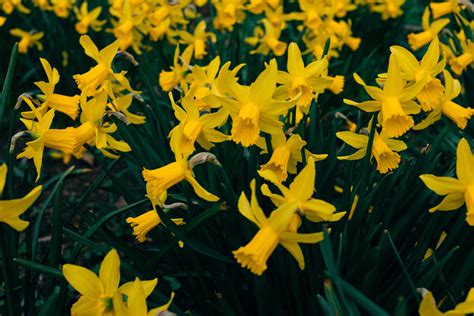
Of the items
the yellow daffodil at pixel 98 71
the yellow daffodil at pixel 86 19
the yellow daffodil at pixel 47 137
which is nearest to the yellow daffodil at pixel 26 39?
the yellow daffodil at pixel 86 19

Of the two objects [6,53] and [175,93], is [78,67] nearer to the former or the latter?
[6,53]

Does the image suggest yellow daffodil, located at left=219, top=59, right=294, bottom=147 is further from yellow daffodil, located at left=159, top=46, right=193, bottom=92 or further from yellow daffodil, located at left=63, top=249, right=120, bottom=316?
yellow daffodil, located at left=159, top=46, right=193, bottom=92

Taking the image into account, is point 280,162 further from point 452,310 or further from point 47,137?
point 47,137

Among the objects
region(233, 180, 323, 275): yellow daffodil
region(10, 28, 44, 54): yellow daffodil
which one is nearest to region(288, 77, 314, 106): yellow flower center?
region(233, 180, 323, 275): yellow daffodil

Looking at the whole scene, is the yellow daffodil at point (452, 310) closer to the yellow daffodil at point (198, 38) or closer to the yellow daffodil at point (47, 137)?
the yellow daffodil at point (47, 137)

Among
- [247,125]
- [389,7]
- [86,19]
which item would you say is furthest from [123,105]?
[389,7]
